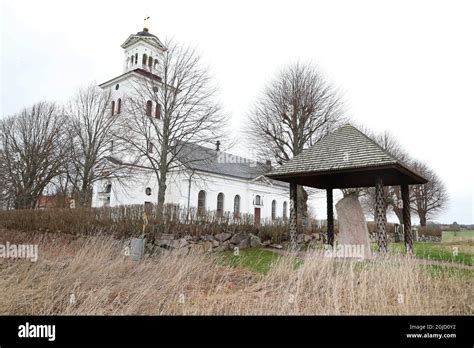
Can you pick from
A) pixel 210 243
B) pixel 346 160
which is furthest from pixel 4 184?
pixel 346 160

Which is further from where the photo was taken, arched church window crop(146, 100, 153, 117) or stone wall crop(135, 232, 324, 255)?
arched church window crop(146, 100, 153, 117)

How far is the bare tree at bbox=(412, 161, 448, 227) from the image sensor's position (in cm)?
3728

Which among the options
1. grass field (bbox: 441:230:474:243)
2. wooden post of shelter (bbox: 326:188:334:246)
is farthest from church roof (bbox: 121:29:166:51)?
grass field (bbox: 441:230:474:243)

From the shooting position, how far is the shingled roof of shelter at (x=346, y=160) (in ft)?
32.4

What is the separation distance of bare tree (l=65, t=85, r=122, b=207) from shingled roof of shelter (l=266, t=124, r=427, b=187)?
59.4 feet

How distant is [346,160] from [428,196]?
34258mm

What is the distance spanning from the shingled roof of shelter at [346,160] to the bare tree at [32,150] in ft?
70.8

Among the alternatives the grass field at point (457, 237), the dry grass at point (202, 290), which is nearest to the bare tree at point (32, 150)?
the dry grass at point (202, 290)

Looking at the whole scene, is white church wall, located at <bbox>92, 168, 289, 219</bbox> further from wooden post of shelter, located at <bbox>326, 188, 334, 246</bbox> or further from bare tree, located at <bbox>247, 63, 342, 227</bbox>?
wooden post of shelter, located at <bbox>326, 188, 334, 246</bbox>

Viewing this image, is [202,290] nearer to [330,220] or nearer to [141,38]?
[330,220]

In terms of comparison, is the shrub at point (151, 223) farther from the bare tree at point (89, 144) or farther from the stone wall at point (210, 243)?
the bare tree at point (89, 144)

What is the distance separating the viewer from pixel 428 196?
39.0 m

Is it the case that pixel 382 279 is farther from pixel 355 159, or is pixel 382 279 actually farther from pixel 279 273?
pixel 355 159

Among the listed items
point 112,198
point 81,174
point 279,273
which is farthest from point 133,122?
point 279,273
